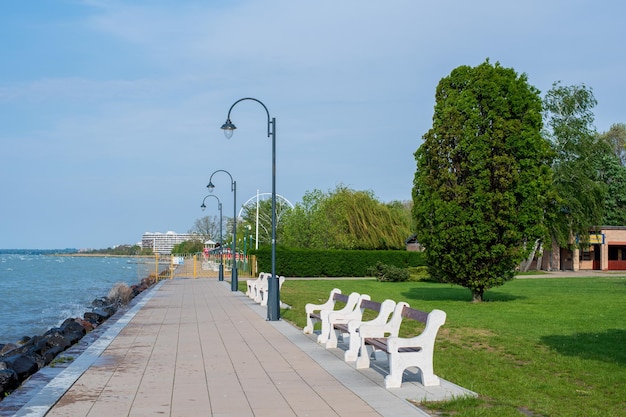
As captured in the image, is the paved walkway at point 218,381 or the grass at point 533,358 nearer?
the paved walkway at point 218,381

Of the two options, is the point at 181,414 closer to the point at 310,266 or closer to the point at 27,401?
→ the point at 27,401

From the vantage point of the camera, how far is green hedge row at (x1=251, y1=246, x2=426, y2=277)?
4944 centimetres

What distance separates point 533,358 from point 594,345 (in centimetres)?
205

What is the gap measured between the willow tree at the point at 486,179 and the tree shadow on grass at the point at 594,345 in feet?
25.8

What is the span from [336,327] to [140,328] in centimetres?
617

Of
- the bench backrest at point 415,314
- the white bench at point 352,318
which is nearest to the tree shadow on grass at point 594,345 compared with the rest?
the white bench at point 352,318

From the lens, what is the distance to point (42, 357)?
14328 mm

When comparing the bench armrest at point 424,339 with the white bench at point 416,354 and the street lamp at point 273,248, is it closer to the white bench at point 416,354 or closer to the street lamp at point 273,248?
the white bench at point 416,354

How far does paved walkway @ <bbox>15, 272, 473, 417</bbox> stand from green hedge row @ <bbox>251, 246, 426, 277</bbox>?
33.4m

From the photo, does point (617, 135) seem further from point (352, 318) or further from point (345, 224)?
point (352, 318)

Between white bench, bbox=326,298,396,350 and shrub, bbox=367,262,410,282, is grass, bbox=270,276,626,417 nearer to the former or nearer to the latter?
white bench, bbox=326,298,396,350

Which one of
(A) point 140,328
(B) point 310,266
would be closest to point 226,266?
(B) point 310,266

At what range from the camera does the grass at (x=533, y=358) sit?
810cm

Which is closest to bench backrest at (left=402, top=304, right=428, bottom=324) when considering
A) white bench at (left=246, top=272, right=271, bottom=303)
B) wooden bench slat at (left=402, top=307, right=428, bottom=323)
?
wooden bench slat at (left=402, top=307, right=428, bottom=323)
